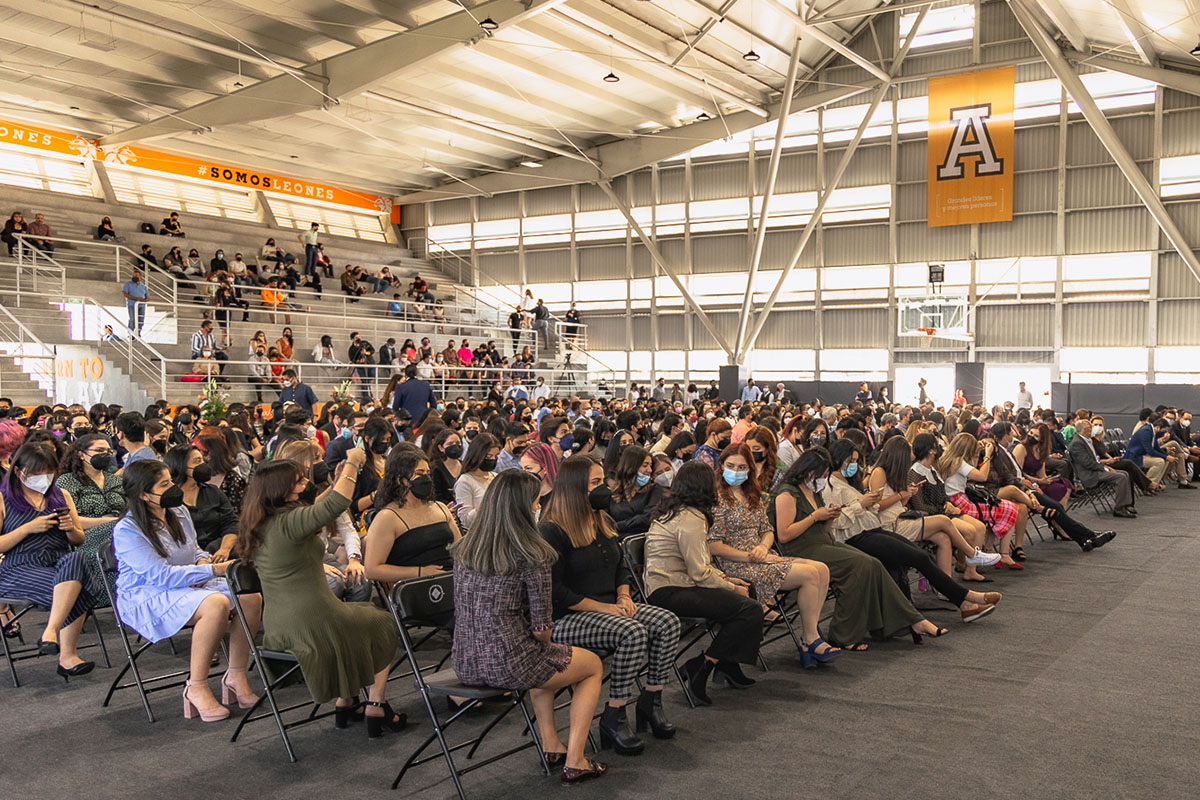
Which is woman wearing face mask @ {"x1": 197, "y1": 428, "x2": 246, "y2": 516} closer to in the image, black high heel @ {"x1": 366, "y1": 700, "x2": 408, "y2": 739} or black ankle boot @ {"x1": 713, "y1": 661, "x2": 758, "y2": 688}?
black high heel @ {"x1": 366, "y1": 700, "x2": 408, "y2": 739}

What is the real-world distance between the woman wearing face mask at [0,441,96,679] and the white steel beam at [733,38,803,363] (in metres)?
16.5

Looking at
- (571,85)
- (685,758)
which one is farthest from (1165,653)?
(571,85)

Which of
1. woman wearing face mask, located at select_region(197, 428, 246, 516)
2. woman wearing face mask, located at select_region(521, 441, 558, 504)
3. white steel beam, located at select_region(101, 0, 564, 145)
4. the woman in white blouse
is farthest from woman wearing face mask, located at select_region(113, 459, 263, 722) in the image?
white steel beam, located at select_region(101, 0, 564, 145)

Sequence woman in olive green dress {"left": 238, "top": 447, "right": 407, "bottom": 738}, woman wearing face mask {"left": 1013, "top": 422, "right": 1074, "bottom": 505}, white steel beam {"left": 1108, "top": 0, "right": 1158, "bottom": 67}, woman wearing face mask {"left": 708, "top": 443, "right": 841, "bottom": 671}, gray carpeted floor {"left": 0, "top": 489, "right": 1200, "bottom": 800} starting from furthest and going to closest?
white steel beam {"left": 1108, "top": 0, "right": 1158, "bottom": 67}, woman wearing face mask {"left": 1013, "top": 422, "right": 1074, "bottom": 505}, woman wearing face mask {"left": 708, "top": 443, "right": 841, "bottom": 671}, woman in olive green dress {"left": 238, "top": 447, "right": 407, "bottom": 738}, gray carpeted floor {"left": 0, "top": 489, "right": 1200, "bottom": 800}

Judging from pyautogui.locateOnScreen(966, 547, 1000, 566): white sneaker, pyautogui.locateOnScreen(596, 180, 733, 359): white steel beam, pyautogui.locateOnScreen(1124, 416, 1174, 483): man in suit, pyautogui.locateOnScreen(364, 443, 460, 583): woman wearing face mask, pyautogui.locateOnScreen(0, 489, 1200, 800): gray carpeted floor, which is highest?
pyautogui.locateOnScreen(596, 180, 733, 359): white steel beam

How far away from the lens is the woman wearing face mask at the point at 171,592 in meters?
4.40

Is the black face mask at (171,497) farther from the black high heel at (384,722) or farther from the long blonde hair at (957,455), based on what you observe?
the long blonde hair at (957,455)

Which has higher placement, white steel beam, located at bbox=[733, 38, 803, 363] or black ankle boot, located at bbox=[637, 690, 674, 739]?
white steel beam, located at bbox=[733, 38, 803, 363]

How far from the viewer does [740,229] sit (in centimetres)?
2589

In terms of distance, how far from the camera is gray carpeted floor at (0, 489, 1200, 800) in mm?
3699

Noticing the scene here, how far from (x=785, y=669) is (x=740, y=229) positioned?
71.2 ft

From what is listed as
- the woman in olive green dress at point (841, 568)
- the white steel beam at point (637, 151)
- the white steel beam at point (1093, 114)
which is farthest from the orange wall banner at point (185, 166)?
the woman in olive green dress at point (841, 568)

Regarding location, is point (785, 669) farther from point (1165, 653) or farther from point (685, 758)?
point (1165, 653)

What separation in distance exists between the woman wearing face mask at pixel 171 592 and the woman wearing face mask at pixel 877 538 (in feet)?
11.8
